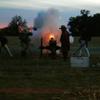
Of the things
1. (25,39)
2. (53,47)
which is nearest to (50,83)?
(53,47)

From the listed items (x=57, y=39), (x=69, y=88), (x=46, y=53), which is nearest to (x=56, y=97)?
(x=69, y=88)

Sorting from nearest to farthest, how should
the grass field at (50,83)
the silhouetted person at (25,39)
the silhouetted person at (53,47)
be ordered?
the grass field at (50,83)
the silhouetted person at (53,47)
the silhouetted person at (25,39)

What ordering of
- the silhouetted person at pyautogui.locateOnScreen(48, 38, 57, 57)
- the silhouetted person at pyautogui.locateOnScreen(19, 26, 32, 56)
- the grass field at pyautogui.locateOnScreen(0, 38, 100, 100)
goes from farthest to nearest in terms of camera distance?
the silhouetted person at pyautogui.locateOnScreen(19, 26, 32, 56), the silhouetted person at pyautogui.locateOnScreen(48, 38, 57, 57), the grass field at pyautogui.locateOnScreen(0, 38, 100, 100)

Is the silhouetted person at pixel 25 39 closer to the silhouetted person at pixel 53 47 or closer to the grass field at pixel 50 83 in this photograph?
the silhouetted person at pixel 53 47

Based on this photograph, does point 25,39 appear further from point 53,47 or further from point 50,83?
point 50,83

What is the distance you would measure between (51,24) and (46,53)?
12.8ft

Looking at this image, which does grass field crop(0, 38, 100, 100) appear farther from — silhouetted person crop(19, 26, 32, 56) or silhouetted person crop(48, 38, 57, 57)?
silhouetted person crop(19, 26, 32, 56)

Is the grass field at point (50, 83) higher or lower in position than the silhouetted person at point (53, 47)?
higher

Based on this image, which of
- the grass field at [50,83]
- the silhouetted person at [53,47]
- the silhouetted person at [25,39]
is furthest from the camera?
the silhouetted person at [25,39]

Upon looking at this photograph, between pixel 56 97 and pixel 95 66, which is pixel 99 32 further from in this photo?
pixel 56 97

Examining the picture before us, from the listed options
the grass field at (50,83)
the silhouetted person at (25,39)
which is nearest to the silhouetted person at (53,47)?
the silhouetted person at (25,39)

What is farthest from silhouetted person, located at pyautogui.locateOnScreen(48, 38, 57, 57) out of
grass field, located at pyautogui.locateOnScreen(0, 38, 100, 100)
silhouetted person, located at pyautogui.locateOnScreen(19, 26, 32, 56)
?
grass field, located at pyautogui.locateOnScreen(0, 38, 100, 100)

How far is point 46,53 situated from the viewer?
34.4m

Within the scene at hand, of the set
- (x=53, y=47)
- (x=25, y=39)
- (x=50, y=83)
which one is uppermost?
(x=50, y=83)
